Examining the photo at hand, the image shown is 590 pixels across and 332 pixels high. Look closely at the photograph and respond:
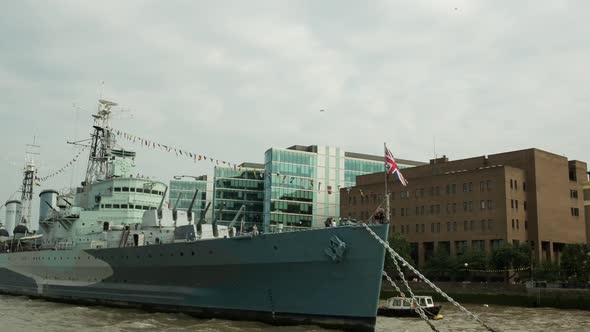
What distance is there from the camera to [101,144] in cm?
3700

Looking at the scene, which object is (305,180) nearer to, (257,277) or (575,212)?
(575,212)

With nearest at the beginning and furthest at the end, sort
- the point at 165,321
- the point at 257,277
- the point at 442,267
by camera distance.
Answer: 1. the point at 257,277
2. the point at 165,321
3. the point at 442,267

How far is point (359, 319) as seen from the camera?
63.9ft

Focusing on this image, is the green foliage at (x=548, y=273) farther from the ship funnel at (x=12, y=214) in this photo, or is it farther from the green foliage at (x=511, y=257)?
the ship funnel at (x=12, y=214)

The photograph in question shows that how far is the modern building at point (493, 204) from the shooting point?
190 feet

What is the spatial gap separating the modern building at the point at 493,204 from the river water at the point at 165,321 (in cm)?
2488

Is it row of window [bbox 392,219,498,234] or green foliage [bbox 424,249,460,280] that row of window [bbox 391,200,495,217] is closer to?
row of window [bbox 392,219,498,234]

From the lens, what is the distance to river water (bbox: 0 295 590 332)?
70.3 feet

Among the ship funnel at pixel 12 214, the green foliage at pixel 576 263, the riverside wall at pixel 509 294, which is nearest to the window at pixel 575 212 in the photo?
the green foliage at pixel 576 263

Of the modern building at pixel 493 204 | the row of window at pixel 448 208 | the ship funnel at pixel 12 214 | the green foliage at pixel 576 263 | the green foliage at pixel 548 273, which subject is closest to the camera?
the green foliage at pixel 576 263

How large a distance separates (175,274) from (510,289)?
30808 mm

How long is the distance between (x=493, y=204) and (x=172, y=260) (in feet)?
139

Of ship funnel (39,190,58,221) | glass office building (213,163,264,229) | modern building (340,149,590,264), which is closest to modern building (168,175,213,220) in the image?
glass office building (213,163,264,229)

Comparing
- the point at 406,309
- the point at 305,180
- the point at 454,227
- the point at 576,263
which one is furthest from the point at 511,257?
the point at 305,180
